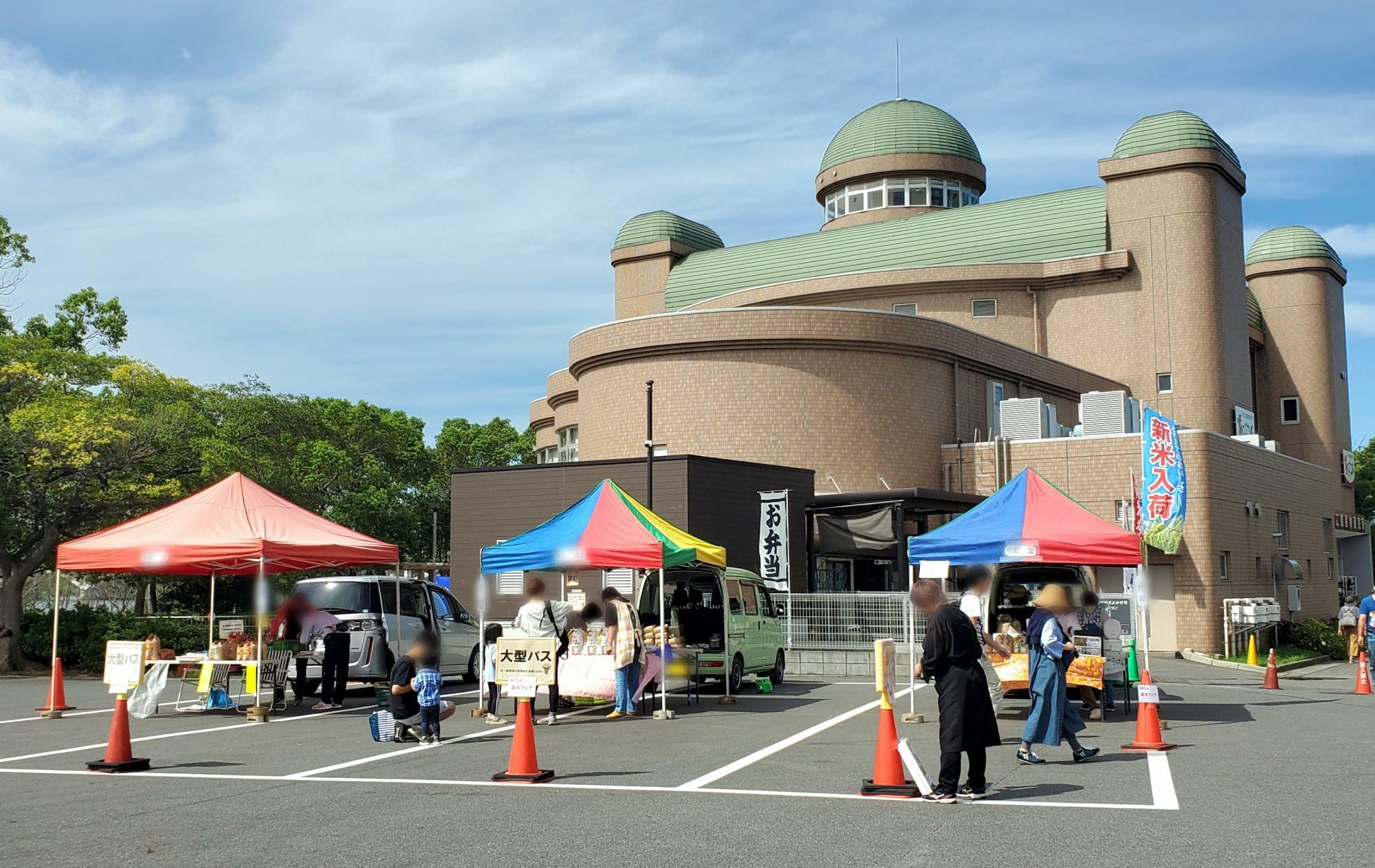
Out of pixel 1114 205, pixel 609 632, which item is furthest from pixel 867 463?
pixel 609 632

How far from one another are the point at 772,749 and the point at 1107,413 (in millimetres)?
25597

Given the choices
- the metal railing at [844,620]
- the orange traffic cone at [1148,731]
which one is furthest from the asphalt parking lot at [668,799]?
the metal railing at [844,620]

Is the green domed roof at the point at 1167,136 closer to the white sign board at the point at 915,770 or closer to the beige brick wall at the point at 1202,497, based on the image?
the beige brick wall at the point at 1202,497

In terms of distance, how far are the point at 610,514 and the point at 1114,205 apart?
30.8 m

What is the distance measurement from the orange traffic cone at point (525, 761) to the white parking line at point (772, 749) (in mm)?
1268

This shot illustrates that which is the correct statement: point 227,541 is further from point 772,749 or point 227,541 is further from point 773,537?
point 773,537

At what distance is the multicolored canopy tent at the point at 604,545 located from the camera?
16.2 meters

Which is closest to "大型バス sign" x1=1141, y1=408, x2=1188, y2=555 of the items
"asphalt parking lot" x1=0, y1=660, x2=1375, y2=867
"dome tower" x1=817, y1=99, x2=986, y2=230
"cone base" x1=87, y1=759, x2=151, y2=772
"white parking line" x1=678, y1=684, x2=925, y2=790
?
"asphalt parking lot" x1=0, y1=660, x2=1375, y2=867

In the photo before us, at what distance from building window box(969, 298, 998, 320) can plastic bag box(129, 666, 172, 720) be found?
3274 centimetres

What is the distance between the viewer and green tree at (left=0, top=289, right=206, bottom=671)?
26938 mm

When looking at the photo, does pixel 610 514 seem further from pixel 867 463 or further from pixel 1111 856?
pixel 867 463

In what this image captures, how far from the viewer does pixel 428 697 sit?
13359 mm

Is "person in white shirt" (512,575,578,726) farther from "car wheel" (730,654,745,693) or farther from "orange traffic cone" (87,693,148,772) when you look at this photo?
"orange traffic cone" (87,693,148,772)

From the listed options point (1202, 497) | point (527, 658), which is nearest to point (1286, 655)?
point (1202, 497)
